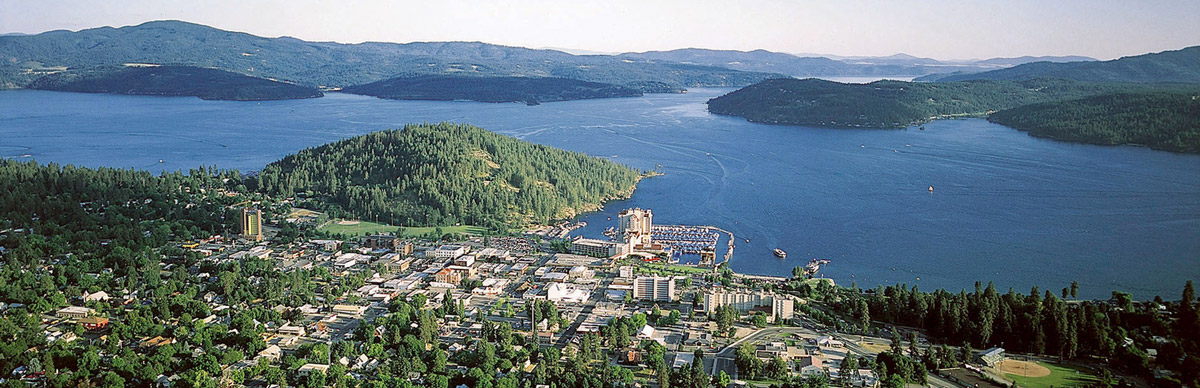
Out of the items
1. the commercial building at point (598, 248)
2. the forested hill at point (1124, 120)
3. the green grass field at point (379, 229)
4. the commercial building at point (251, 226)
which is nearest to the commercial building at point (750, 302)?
the commercial building at point (598, 248)

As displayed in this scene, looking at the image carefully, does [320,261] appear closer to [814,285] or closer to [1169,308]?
[814,285]

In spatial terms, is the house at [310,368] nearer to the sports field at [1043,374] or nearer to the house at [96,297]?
the house at [96,297]

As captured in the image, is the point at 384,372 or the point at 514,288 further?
the point at 514,288

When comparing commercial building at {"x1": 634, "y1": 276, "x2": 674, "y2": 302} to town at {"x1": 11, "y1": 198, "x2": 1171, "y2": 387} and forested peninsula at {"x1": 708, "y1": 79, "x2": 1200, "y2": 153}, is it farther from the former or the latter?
forested peninsula at {"x1": 708, "y1": 79, "x2": 1200, "y2": 153}

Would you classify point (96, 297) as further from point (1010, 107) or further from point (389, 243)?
point (1010, 107)

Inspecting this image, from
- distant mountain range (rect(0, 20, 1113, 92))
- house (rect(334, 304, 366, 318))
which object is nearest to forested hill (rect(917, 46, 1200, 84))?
distant mountain range (rect(0, 20, 1113, 92))

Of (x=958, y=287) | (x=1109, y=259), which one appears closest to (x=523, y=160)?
(x=958, y=287)

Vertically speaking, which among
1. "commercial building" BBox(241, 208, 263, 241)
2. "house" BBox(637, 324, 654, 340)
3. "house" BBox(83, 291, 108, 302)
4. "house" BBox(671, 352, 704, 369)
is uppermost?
"commercial building" BBox(241, 208, 263, 241)
